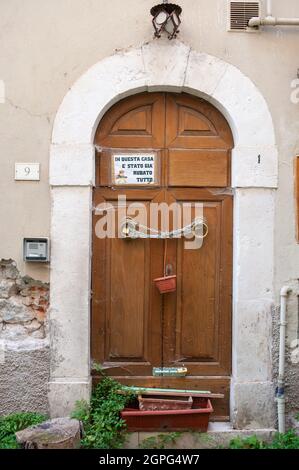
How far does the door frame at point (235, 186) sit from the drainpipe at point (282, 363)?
0.08m

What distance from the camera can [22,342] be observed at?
450 cm

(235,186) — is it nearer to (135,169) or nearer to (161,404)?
(135,169)

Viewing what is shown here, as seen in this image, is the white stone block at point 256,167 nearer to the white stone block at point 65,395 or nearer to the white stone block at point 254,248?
the white stone block at point 254,248

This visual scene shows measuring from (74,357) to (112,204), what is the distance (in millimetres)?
1294

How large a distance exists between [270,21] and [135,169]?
1614 millimetres

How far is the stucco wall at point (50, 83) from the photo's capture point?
14.7 ft

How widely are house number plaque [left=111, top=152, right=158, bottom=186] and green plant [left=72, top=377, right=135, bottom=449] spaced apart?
165 cm

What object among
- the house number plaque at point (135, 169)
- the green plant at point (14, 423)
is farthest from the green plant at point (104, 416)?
the house number plaque at point (135, 169)

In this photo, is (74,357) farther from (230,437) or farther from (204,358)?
(230,437)

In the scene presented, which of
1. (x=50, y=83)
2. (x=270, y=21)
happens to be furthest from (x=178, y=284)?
(x=270, y=21)

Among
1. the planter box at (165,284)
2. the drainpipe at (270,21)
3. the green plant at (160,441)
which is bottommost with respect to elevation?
the green plant at (160,441)

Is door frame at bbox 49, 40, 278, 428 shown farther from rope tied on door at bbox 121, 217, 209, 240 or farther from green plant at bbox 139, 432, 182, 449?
green plant at bbox 139, 432, 182, 449
